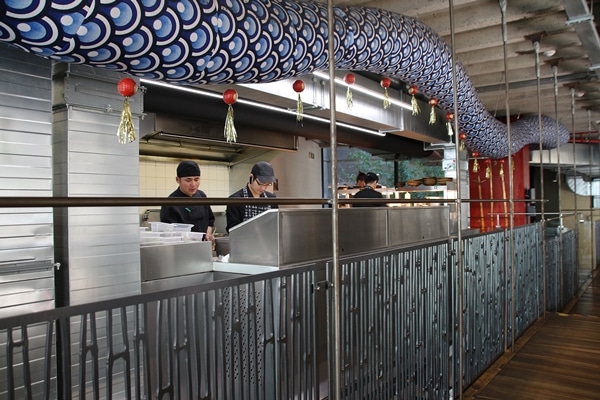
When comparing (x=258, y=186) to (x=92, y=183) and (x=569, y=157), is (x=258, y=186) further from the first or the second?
(x=569, y=157)

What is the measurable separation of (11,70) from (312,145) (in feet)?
21.6

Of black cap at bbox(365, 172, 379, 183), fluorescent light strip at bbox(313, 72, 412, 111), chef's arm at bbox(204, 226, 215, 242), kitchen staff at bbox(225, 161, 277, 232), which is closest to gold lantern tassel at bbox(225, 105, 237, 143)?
kitchen staff at bbox(225, 161, 277, 232)

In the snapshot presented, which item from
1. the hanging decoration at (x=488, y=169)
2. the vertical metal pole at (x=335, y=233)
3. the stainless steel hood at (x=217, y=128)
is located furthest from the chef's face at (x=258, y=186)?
the hanging decoration at (x=488, y=169)

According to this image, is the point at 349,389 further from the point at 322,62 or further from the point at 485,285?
the point at 485,285

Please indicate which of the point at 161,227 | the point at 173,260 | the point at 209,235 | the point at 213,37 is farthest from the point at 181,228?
the point at 213,37

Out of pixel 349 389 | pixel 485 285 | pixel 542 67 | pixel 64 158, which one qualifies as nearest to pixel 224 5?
pixel 64 158

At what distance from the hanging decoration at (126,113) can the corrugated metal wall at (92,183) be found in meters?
0.20

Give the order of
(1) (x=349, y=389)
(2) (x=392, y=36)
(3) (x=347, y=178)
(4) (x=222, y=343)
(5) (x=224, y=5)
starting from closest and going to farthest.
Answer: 1. (4) (x=222, y=343)
2. (5) (x=224, y=5)
3. (1) (x=349, y=389)
4. (2) (x=392, y=36)
5. (3) (x=347, y=178)

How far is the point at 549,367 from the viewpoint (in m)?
3.62

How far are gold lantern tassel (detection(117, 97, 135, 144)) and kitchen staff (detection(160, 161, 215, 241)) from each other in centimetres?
169

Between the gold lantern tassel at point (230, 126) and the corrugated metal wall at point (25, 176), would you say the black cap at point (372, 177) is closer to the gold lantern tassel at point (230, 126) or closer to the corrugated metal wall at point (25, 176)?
the gold lantern tassel at point (230, 126)

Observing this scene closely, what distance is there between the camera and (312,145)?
8.41 metres

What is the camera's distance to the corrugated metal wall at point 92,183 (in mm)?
2262

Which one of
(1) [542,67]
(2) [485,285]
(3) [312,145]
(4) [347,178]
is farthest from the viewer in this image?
(4) [347,178]
